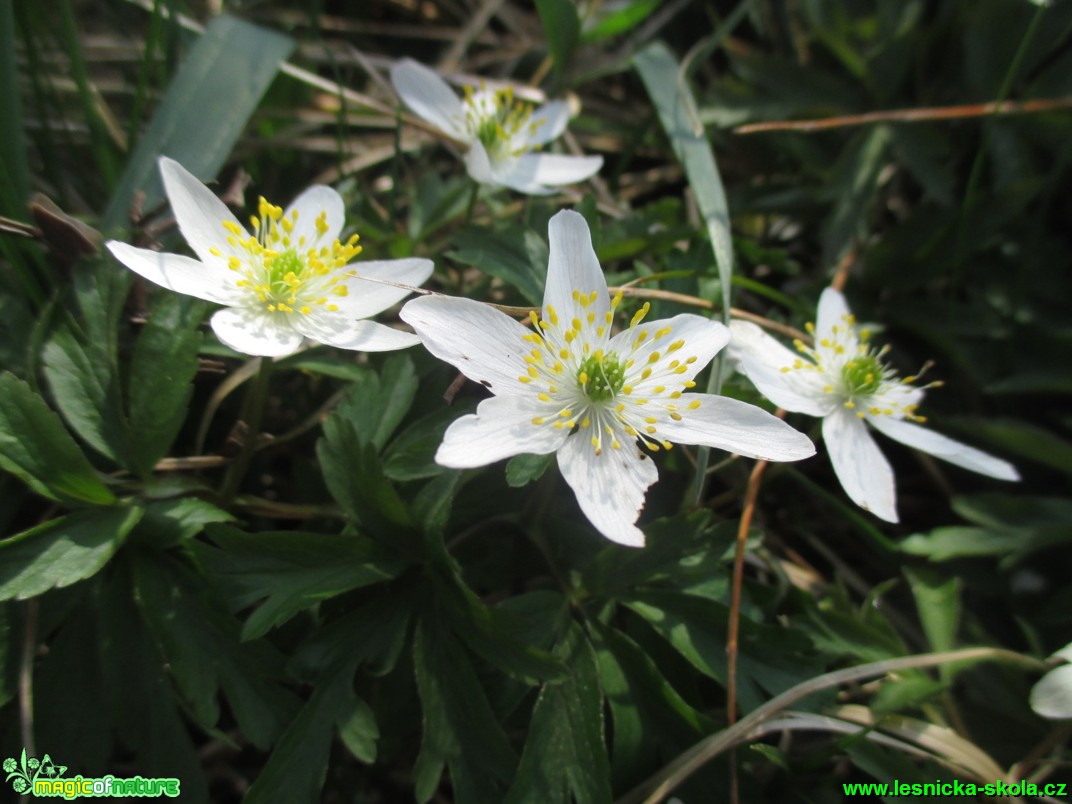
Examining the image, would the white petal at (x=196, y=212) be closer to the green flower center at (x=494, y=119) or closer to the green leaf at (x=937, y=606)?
the green flower center at (x=494, y=119)

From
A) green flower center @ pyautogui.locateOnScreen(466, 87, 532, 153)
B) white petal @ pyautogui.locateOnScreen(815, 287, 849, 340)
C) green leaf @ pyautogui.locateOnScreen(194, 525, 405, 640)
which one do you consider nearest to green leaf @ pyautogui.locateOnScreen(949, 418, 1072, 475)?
white petal @ pyautogui.locateOnScreen(815, 287, 849, 340)

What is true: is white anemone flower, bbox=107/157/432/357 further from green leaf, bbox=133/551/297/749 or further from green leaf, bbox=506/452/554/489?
green leaf, bbox=133/551/297/749

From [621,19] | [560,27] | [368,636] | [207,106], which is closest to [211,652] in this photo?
[368,636]

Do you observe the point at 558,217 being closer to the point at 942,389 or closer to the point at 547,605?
the point at 547,605

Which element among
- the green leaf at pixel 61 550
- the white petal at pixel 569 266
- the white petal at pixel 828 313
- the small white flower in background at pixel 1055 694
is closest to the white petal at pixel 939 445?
the white petal at pixel 828 313

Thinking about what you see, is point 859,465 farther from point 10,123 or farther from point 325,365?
point 10,123

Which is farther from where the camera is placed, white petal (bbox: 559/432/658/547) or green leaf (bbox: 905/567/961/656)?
green leaf (bbox: 905/567/961/656)

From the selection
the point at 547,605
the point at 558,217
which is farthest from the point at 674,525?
the point at 558,217
